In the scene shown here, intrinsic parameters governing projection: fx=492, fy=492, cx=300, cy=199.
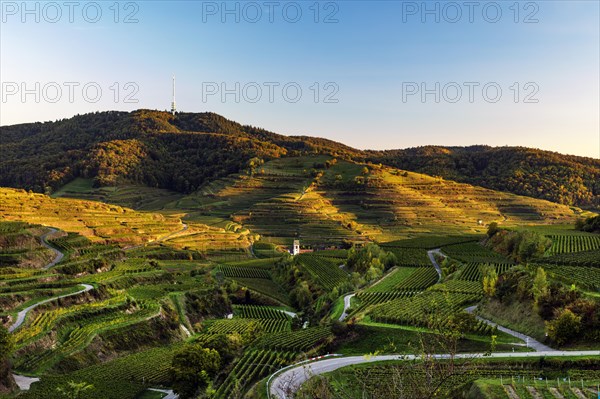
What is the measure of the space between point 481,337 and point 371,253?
1956 inches

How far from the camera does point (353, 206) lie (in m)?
171

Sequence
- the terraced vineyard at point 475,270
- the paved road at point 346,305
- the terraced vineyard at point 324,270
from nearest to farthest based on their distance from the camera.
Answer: the paved road at point 346,305, the terraced vineyard at point 475,270, the terraced vineyard at point 324,270

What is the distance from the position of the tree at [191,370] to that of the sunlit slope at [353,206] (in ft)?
311

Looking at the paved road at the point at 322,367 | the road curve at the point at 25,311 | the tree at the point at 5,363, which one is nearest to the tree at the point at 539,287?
the paved road at the point at 322,367

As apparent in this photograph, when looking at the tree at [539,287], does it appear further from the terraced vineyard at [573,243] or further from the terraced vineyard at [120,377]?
the terraced vineyard at [120,377]

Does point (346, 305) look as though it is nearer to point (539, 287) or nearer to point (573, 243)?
point (539, 287)

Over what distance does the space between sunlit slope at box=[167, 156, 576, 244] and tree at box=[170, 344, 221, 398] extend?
94683 millimetres

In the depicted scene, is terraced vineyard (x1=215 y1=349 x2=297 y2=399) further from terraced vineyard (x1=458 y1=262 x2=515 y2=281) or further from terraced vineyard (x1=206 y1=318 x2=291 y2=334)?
terraced vineyard (x1=458 y1=262 x2=515 y2=281)

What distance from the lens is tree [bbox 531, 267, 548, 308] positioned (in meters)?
41.8

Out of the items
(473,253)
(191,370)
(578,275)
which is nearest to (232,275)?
(473,253)

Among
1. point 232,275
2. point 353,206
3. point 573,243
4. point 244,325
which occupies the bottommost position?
point 244,325

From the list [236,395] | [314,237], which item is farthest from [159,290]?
[314,237]

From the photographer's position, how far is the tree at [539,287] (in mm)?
41756

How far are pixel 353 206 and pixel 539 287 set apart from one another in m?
128
